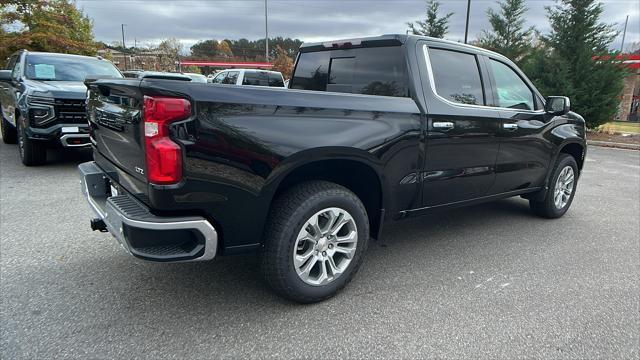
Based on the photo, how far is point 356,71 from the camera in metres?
3.71

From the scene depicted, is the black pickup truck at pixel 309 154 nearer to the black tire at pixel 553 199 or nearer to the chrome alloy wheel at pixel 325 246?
the chrome alloy wheel at pixel 325 246

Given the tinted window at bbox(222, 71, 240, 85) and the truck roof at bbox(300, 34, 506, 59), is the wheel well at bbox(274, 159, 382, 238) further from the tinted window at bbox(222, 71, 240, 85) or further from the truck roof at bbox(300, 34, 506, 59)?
the tinted window at bbox(222, 71, 240, 85)

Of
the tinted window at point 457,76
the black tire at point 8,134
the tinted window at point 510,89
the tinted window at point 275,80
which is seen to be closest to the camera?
the tinted window at point 457,76

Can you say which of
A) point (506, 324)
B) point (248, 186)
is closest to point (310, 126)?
point (248, 186)

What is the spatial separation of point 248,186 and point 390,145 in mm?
1134

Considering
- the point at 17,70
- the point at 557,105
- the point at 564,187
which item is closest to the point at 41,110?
the point at 17,70

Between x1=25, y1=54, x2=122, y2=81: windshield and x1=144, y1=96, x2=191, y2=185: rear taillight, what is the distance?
5.84 m

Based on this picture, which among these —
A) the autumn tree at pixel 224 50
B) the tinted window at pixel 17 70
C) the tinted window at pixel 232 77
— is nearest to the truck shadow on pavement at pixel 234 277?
the tinted window at pixel 17 70

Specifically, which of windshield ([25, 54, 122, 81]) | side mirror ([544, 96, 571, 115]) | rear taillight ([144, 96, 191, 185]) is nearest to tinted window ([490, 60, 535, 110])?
side mirror ([544, 96, 571, 115])

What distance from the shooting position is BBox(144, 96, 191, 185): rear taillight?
2273 millimetres

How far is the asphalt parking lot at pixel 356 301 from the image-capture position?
8.18ft

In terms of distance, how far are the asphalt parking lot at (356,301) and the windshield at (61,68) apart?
3640mm

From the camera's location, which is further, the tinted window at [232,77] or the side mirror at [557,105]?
the tinted window at [232,77]

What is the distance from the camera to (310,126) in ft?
8.89
